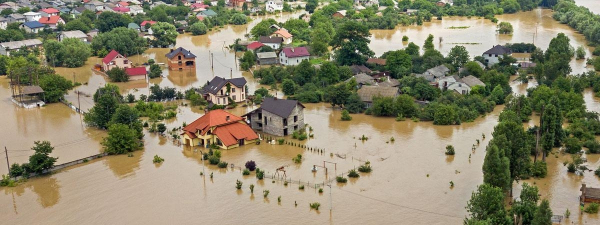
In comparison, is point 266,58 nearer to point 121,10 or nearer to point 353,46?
point 353,46

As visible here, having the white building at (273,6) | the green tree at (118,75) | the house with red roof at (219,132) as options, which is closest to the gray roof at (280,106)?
the house with red roof at (219,132)

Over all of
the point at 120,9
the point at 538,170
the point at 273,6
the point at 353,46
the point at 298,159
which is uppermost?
the point at 120,9

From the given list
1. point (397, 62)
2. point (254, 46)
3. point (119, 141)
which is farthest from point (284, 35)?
point (119, 141)

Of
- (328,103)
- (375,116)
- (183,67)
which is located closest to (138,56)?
(183,67)

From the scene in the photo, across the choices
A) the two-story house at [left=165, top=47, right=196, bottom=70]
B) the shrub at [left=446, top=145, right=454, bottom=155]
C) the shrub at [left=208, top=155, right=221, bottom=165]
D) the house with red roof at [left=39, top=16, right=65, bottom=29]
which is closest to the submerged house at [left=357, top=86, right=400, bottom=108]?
the shrub at [left=446, top=145, right=454, bottom=155]

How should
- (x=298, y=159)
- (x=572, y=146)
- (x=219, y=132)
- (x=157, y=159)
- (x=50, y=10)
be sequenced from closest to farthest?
1. (x=298, y=159)
2. (x=572, y=146)
3. (x=157, y=159)
4. (x=219, y=132)
5. (x=50, y=10)

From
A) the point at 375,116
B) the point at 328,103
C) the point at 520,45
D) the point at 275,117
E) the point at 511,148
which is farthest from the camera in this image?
the point at 520,45

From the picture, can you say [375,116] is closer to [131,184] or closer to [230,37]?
[131,184]
